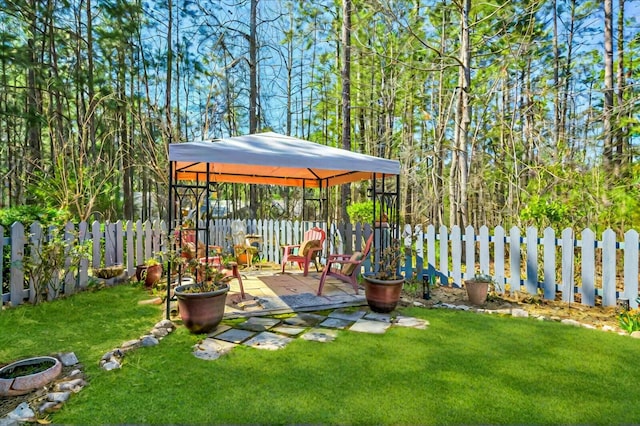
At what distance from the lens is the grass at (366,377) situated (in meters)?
1.78

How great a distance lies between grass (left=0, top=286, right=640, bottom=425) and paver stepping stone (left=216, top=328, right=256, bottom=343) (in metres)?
0.21

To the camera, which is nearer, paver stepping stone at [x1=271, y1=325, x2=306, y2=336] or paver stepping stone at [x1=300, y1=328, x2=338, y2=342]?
paver stepping stone at [x1=300, y1=328, x2=338, y2=342]

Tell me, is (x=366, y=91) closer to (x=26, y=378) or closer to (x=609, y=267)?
(x=609, y=267)

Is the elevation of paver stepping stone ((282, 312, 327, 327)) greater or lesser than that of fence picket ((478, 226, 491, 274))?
lesser

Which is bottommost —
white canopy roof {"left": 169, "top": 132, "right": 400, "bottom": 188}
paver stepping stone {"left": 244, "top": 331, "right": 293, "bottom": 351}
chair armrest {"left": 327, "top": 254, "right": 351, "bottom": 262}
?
paver stepping stone {"left": 244, "top": 331, "right": 293, "bottom": 351}

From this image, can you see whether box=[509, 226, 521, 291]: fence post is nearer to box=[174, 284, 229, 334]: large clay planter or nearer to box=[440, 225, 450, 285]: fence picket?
box=[440, 225, 450, 285]: fence picket

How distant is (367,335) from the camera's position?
2953 mm

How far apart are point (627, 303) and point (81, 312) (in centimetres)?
607

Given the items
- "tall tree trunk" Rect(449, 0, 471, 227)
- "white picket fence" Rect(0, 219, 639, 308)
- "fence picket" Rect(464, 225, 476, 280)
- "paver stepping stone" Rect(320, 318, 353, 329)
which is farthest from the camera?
"tall tree trunk" Rect(449, 0, 471, 227)

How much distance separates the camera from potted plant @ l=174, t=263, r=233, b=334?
2.89m

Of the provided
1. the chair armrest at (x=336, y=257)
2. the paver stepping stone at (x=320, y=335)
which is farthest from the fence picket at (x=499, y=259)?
the paver stepping stone at (x=320, y=335)

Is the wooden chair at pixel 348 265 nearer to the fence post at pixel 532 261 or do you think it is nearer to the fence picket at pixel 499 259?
the fence picket at pixel 499 259

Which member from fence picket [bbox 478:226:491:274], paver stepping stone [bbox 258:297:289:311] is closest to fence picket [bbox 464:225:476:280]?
fence picket [bbox 478:226:491:274]

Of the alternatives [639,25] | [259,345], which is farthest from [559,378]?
[639,25]
